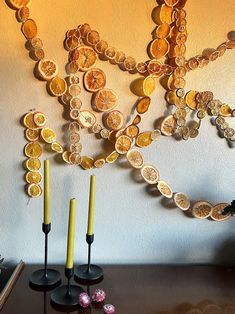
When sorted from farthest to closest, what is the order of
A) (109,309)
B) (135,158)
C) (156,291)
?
(135,158) → (156,291) → (109,309)

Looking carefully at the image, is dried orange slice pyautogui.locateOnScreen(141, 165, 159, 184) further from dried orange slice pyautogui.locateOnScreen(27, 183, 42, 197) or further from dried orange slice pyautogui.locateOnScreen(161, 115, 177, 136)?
dried orange slice pyautogui.locateOnScreen(27, 183, 42, 197)

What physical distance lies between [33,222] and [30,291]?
0.21 metres

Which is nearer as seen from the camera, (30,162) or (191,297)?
(191,297)

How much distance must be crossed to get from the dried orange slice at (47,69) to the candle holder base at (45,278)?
554mm

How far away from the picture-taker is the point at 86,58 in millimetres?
971

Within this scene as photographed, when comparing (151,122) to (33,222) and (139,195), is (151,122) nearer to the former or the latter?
(139,195)

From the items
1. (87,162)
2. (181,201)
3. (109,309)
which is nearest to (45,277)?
(109,309)

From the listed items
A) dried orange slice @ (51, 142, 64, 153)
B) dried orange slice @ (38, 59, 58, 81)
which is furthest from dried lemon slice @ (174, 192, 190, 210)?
dried orange slice @ (38, 59, 58, 81)

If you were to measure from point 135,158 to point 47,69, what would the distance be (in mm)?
359

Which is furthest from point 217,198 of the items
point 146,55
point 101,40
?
point 101,40

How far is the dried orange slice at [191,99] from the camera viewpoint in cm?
101

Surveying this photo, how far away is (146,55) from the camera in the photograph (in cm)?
100

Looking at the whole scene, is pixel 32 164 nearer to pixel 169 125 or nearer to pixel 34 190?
pixel 34 190

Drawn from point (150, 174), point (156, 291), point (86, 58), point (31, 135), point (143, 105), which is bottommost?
point (156, 291)
